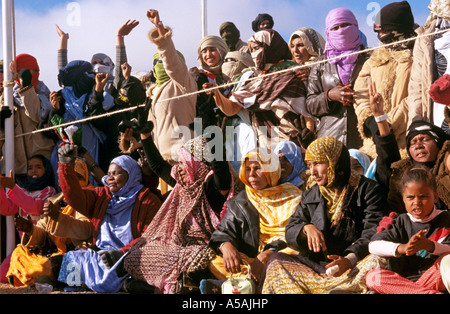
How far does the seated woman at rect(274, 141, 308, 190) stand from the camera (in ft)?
19.8

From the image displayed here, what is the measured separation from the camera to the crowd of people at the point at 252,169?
5.27 m

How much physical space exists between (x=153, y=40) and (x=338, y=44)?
153 cm

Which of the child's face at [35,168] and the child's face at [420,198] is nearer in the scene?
the child's face at [420,198]

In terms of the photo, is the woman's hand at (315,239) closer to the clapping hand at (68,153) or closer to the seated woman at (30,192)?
the clapping hand at (68,153)

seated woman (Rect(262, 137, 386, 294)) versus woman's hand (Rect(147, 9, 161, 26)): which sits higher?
woman's hand (Rect(147, 9, 161, 26))

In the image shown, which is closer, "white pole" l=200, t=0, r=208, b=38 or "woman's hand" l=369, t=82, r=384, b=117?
"woman's hand" l=369, t=82, r=384, b=117

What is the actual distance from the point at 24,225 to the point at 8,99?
58.5 inches

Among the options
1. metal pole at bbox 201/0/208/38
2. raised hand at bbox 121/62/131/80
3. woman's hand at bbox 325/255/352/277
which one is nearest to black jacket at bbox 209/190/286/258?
woman's hand at bbox 325/255/352/277

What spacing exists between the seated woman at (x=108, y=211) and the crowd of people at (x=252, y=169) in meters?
0.01

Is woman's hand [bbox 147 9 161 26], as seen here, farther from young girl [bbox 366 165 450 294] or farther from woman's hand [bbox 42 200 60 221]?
young girl [bbox 366 165 450 294]

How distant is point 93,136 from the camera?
7.88 meters

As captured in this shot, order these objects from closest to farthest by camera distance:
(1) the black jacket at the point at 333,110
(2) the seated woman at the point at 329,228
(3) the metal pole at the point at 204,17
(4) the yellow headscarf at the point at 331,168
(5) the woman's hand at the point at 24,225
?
1. (2) the seated woman at the point at 329,228
2. (4) the yellow headscarf at the point at 331,168
3. (1) the black jacket at the point at 333,110
4. (5) the woman's hand at the point at 24,225
5. (3) the metal pole at the point at 204,17

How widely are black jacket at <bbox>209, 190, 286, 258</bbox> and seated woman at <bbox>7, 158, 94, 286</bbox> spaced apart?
5.49ft

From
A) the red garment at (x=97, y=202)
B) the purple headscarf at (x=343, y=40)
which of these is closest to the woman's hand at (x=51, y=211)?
the red garment at (x=97, y=202)
